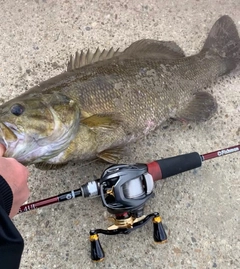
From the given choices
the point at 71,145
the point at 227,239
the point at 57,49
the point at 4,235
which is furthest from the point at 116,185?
the point at 57,49

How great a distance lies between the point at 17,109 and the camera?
1.96 meters

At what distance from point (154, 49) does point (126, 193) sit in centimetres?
107

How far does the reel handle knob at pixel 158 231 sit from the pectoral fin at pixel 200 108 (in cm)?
72

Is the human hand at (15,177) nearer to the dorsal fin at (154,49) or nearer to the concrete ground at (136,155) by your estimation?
the concrete ground at (136,155)

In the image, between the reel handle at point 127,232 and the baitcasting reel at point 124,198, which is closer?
the baitcasting reel at point 124,198

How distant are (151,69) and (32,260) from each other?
1368 millimetres

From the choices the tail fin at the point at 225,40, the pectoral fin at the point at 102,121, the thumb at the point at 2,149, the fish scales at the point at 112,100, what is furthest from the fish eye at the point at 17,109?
the tail fin at the point at 225,40

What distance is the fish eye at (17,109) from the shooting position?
195 cm

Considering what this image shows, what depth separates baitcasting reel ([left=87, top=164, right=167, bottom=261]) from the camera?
2.06m

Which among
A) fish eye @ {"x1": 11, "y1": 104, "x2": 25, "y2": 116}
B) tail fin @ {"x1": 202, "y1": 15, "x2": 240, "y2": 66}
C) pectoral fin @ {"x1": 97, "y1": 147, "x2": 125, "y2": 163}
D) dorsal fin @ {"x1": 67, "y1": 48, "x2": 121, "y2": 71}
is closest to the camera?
fish eye @ {"x1": 11, "y1": 104, "x2": 25, "y2": 116}

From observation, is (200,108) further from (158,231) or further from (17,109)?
Result: (17,109)

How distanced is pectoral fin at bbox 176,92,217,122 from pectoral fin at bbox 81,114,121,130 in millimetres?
528

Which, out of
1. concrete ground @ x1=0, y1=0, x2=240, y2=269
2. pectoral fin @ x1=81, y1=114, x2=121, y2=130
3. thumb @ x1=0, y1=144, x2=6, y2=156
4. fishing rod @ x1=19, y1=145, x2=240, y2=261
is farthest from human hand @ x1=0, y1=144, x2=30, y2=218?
concrete ground @ x1=0, y1=0, x2=240, y2=269

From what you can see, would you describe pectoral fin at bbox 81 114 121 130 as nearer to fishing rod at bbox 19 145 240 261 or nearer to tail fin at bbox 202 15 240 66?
fishing rod at bbox 19 145 240 261
